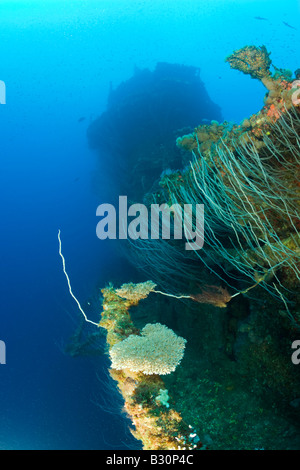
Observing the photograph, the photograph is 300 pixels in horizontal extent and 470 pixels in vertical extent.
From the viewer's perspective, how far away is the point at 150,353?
11.5 feet

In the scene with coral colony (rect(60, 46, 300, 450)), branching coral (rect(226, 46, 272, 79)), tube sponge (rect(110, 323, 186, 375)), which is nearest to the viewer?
coral colony (rect(60, 46, 300, 450))

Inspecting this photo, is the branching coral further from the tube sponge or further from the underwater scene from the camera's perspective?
the tube sponge

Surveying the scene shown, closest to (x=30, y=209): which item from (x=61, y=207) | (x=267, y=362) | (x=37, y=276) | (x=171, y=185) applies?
(x=61, y=207)

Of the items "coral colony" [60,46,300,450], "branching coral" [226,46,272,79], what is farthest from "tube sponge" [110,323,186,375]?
"branching coral" [226,46,272,79]

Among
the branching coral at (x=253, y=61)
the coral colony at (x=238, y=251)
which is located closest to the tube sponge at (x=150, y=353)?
the coral colony at (x=238, y=251)

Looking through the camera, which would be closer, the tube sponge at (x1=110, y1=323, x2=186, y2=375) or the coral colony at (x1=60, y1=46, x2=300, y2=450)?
the coral colony at (x1=60, y1=46, x2=300, y2=450)

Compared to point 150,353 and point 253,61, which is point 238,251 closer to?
point 150,353

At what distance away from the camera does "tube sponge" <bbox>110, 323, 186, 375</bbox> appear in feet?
10.9

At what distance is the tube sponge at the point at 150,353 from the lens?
10.9 ft

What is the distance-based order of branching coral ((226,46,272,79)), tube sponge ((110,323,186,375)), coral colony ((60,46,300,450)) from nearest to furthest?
1. coral colony ((60,46,300,450))
2. tube sponge ((110,323,186,375))
3. branching coral ((226,46,272,79))

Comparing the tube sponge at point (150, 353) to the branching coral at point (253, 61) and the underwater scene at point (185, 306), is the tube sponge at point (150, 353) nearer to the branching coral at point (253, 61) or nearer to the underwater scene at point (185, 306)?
the underwater scene at point (185, 306)

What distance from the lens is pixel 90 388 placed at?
13547 mm
